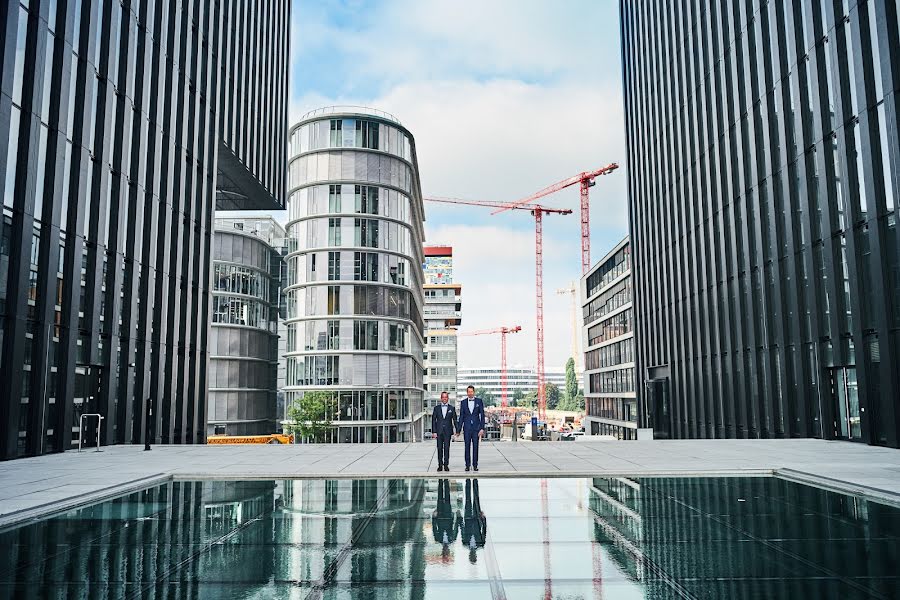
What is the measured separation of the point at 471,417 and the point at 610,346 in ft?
218

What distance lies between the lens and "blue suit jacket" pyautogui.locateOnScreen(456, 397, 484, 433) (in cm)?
1579

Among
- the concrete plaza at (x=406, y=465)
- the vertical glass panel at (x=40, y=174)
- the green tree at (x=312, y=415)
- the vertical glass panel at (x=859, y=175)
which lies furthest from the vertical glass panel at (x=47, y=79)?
the green tree at (x=312, y=415)

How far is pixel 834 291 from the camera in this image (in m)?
25.8

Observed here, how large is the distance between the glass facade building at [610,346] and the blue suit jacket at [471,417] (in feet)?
166

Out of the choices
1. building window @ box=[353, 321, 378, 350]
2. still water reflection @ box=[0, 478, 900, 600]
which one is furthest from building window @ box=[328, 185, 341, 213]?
still water reflection @ box=[0, 478, 900, 600]

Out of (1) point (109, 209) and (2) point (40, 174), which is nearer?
(2) point (40, 174)

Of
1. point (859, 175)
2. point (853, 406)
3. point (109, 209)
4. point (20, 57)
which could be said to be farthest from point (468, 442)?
point (109, 209)

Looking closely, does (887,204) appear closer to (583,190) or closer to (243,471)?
(243,471)

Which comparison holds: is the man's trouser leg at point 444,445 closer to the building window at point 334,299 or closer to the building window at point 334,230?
the building window at point 334,299

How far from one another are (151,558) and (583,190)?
520ft

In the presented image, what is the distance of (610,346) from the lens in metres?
79.9

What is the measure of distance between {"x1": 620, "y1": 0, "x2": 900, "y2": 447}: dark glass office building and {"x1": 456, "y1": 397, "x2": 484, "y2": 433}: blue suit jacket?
48.2 feet

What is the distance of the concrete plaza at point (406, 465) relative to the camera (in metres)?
12.8

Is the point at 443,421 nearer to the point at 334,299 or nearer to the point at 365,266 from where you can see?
the point at 334,299
